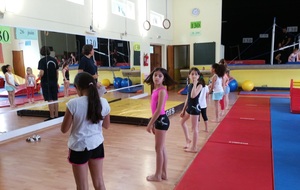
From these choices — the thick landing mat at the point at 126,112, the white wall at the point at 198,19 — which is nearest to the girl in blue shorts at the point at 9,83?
the thick landing mat at the point at 126,112

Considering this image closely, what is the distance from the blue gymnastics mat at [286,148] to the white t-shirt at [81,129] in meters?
1.87

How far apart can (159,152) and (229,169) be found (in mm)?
952

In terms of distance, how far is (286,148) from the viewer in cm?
363

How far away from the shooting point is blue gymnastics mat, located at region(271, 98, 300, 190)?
2.67 metres

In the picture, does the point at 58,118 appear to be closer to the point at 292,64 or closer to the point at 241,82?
the point at 241,82

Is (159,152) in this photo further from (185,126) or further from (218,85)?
(218,85)

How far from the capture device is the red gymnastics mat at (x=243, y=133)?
398 cm

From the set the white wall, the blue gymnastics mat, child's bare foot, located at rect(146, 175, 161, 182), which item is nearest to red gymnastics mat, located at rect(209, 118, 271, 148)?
the blue gymnastics mat

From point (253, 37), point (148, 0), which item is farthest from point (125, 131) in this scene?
point (253, 37)

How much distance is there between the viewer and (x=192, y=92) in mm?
3590

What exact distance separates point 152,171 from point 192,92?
1.22m

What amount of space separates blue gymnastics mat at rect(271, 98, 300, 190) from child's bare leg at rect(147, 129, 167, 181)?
1153mm

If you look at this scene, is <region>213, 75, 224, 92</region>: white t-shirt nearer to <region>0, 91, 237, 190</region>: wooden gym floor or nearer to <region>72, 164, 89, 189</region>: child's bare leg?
<region>0, 91, 237, 190</region>: wooden gym floor

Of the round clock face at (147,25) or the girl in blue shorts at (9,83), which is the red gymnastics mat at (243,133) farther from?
the round clock face at (147,25)
